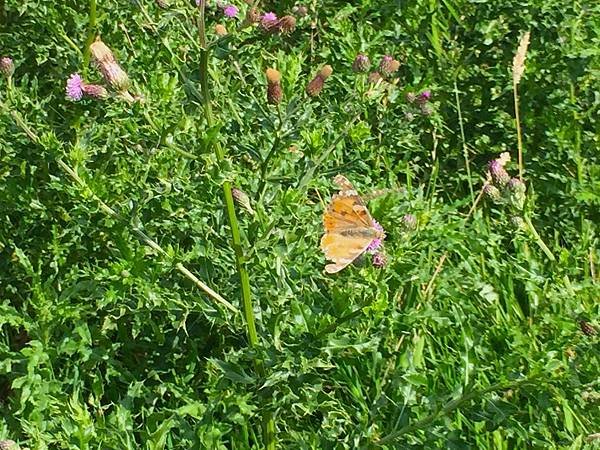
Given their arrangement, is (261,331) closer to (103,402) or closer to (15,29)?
(103,402)

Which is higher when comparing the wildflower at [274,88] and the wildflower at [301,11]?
the wildflower at [274,88]

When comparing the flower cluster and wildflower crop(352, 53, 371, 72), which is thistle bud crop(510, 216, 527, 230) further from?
wildflower crop(352, 53, 371, 72)

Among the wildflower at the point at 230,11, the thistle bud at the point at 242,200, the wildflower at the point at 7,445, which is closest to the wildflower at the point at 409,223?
the thistle bud at the point at 242,200

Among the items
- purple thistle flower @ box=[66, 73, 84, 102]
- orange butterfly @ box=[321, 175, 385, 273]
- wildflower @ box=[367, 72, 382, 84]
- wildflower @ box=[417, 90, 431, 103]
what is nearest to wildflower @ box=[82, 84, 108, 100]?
purple thistle flower @ box=[66, 73, 84, 102]

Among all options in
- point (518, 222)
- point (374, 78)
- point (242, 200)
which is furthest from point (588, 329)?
point (374, 78)

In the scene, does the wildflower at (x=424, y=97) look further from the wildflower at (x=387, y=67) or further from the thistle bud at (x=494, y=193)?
the thistle bud at (x=494, y=193)

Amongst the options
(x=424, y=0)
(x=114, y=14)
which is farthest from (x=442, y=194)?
(x=114, y=14)

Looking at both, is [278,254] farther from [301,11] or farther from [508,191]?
[301,11]
